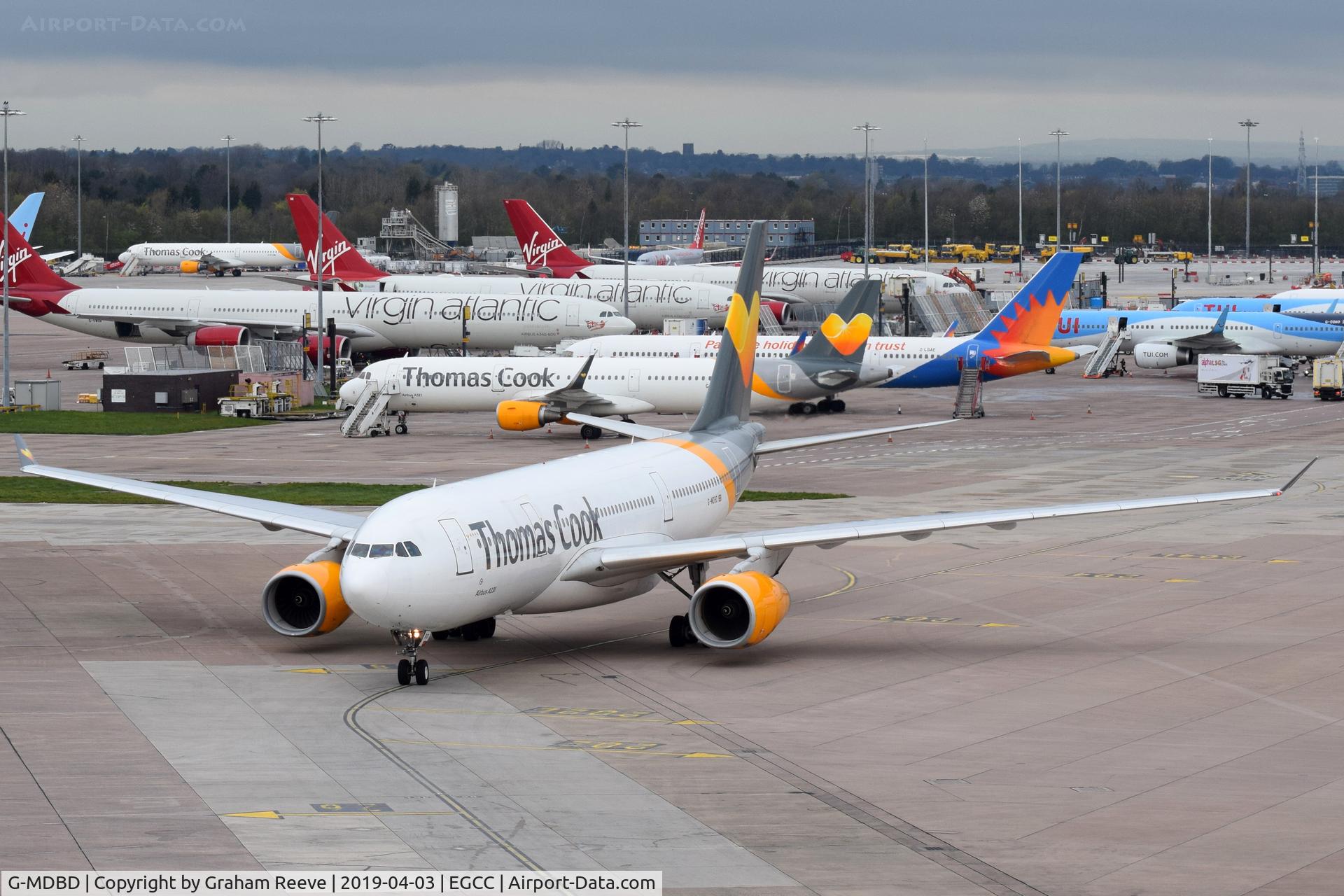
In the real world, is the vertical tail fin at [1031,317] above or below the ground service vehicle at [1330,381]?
above

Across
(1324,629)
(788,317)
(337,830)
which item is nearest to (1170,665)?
(1324,629)

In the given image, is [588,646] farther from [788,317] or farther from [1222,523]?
[788,317]

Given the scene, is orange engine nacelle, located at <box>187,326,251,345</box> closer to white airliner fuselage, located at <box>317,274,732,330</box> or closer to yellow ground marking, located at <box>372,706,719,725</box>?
white airliner fuselage, located at <box>317,274,732,330</box>

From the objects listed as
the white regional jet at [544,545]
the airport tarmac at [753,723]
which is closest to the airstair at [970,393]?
the airport tarmac at [753,723]

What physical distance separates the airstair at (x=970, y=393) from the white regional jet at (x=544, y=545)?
49886 mm

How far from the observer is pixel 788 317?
138 metres

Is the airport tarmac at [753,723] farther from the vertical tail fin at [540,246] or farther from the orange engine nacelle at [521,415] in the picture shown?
the vertical tail fin at [540,246]

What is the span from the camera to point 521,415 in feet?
245

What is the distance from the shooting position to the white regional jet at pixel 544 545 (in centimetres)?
2866

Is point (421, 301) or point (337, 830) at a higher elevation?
point (421, 301)

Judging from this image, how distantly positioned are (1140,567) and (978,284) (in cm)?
15968

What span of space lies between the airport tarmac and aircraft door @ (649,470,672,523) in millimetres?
2596

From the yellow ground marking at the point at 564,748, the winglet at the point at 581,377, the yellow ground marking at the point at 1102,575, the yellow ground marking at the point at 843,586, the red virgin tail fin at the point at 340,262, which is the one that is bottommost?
the yellow ground marking at the point at 564,748

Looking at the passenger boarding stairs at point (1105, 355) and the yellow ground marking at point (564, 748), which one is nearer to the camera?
the yellow ground marking at point (564, 748)
